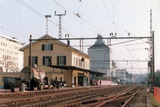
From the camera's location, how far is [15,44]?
15188cm

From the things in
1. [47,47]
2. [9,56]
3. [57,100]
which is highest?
[9,56]

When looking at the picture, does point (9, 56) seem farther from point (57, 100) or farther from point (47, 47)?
point (57, 100)

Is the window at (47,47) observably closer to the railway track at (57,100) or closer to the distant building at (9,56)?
the railway track at (57,100)

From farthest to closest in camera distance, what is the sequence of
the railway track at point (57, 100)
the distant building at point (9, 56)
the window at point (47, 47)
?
the distant building at point (9, 56), the window at point (47, 47), the railway track at point (57, 100)

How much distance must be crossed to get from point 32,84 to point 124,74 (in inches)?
6165

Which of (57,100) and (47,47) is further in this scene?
(47,47)

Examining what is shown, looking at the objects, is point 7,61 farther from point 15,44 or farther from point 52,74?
point 52,74

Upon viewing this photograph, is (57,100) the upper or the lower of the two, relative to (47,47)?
lower

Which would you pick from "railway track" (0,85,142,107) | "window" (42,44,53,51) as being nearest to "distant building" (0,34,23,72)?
"window" (42,44,53,51)

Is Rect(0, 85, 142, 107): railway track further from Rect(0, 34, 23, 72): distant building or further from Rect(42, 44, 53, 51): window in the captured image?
Rect(0, 34, 23, 72): distant building

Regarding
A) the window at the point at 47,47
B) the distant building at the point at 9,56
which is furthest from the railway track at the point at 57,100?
the distant building at the point at 9,56

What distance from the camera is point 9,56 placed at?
14312 cm

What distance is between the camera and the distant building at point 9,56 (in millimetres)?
133500

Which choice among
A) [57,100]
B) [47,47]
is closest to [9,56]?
[47,47]
